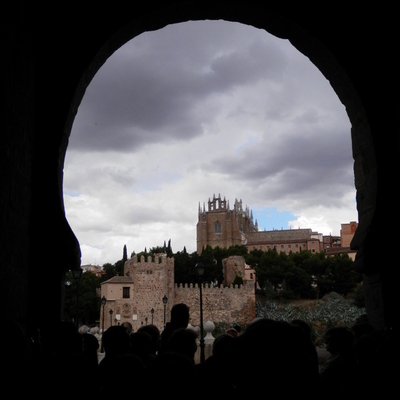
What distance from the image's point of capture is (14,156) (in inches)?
121

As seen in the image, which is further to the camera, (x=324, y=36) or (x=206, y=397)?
(x=324, y=36)

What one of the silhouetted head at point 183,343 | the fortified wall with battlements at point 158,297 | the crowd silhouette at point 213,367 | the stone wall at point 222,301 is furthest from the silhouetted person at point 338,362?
the stone wall at point 222,301

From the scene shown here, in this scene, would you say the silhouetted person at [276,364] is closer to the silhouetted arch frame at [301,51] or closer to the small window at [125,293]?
the silhouetted arch frame at [301,51]

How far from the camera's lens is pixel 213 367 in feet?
8.12

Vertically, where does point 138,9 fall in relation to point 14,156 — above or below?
above

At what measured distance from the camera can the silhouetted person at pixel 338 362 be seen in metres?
2.81

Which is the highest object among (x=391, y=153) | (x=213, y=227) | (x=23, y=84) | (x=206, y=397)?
(x=213, y=227)

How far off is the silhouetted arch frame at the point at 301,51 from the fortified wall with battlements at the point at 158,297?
42.8 metres

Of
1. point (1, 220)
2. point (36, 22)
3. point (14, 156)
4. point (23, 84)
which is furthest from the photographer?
point (36, 22)

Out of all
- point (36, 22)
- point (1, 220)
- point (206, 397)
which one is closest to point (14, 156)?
point (1, 220)

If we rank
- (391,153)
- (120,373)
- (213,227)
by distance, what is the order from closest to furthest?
(120,373) < (391,153) < (213,227)

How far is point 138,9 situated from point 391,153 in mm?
2592

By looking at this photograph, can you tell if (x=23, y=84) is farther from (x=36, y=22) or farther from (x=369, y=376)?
(x=369, y=376)

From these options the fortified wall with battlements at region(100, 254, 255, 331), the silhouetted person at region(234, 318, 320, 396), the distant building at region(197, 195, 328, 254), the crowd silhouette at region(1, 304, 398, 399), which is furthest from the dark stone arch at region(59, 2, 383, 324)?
the distant building at region(197, 195, 328, 254)
